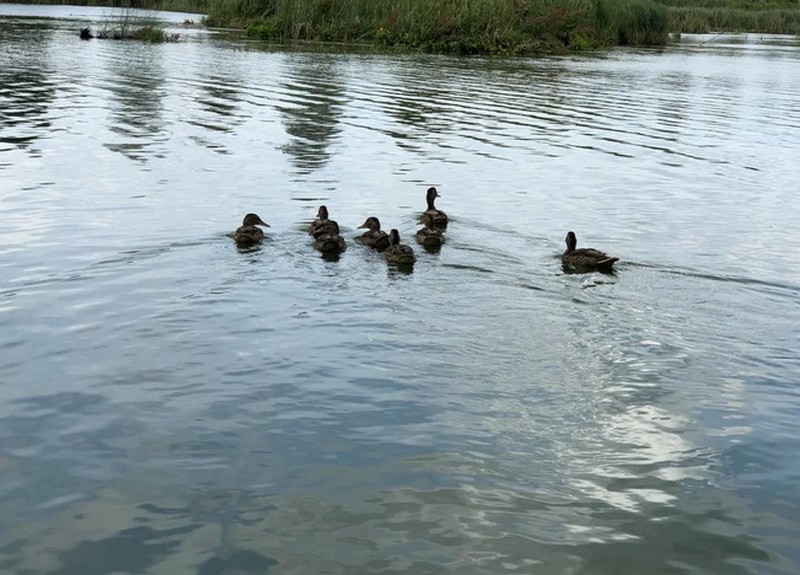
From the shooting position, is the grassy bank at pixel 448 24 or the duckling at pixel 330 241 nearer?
the duckling at pixel 330 241

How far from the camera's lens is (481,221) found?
14117 mm

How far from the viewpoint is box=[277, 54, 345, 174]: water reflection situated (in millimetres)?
19156

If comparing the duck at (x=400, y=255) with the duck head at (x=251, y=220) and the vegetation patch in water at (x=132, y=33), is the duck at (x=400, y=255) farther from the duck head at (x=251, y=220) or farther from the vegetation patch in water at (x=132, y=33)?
the vegetation patch in water at (x=132, y=33)

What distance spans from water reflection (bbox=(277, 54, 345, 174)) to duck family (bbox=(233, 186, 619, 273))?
512 centimetres

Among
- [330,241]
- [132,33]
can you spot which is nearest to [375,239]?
[330,241]

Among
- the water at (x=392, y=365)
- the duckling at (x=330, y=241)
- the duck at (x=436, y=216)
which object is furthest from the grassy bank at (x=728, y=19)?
the duckling at (x=330, y=241)

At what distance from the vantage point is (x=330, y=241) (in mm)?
11852

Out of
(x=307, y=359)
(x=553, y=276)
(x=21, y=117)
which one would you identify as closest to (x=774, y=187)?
(x=553, y=276)

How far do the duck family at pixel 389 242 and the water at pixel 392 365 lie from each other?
18cm

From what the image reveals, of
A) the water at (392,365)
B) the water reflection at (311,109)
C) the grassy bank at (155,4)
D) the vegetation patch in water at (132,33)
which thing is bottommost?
the water at (392,365)

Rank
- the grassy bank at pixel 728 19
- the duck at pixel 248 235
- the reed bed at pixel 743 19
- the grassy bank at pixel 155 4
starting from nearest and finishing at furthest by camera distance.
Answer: the duck at pixel 248 235, the grassy bank at pixel 155 4, the grassy bank at pixel 728 19, the reed bed at pixel 743 19

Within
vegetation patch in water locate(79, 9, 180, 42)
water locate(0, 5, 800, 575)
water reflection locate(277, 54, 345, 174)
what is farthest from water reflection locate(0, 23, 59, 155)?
water reflection locate(277, 54, 345, 174)

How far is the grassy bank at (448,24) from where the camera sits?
4400 cm

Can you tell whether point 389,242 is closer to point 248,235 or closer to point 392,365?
point 248,235
